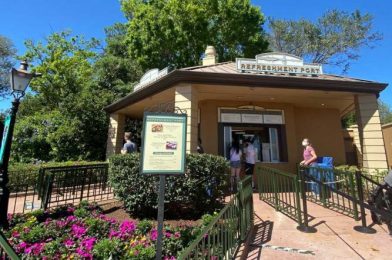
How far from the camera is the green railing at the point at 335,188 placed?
19.0 feet

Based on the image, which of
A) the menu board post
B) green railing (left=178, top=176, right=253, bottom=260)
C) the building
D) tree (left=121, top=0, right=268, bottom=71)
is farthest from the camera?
tree (left=121, top=0, right=268, bottom=71)

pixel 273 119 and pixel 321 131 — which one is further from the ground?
pixel 273 119

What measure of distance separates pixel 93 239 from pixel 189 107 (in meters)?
4.75

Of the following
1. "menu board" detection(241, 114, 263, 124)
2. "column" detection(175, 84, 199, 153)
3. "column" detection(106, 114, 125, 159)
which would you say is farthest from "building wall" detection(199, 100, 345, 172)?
"column" detection(106, 114, 125, 159)

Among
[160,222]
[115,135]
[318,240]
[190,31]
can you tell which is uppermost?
[190,31]

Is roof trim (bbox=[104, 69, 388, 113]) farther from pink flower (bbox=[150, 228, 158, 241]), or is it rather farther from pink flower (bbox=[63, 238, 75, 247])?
pink flower (bbox=[63, 238, 75, 247])

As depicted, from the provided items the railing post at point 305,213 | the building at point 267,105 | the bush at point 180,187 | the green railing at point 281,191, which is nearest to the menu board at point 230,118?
the building at point 267,105

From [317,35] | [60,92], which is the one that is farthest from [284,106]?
[317,35]

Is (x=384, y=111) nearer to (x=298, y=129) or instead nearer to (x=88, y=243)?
(x=298, y=129)

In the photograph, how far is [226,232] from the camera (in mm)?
3465

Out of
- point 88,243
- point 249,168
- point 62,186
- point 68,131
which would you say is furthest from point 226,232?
point 68,131

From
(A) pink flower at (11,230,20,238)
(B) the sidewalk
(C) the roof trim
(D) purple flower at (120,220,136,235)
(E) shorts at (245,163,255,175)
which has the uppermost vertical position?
(C) the roof trim

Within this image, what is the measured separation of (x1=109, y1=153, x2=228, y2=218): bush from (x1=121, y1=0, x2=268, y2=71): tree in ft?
53.7

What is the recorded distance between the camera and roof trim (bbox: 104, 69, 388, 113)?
8.16 metres
